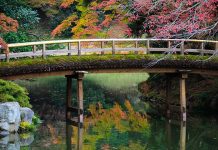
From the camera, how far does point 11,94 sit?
20.7 metres

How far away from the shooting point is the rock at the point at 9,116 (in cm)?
1912

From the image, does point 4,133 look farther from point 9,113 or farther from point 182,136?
point 182,136

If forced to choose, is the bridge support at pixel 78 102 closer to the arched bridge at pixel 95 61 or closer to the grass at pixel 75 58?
the arched bridge at pixel 95 61

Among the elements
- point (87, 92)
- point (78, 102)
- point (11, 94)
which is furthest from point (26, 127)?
point (87, 92)

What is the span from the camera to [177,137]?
2103 centimetres

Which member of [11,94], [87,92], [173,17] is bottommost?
[87,92]

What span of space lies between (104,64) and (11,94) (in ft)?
14.2

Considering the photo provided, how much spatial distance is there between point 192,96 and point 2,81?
11.2 metres

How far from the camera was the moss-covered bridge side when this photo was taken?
819 inches

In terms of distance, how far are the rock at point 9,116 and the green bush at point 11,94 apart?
580mm

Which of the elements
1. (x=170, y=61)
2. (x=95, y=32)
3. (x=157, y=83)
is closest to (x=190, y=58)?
(x=170, y=61)

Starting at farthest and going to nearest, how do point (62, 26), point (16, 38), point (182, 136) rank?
point (62, 26) < point (16, 38) < point (182, 136)

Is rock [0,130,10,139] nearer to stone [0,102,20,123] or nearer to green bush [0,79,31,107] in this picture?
stone [0,102,20,123]

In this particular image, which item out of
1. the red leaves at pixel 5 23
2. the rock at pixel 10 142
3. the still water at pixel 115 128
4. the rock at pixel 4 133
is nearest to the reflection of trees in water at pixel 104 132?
the still water at pixel 115 128
